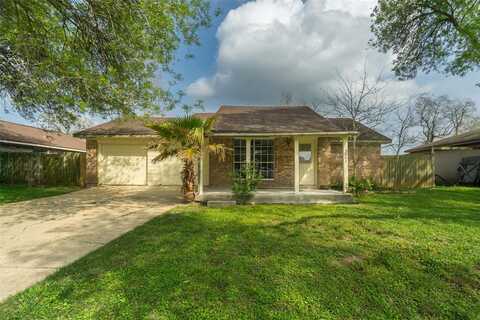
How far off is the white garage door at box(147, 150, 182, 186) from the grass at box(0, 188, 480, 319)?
7.30 m

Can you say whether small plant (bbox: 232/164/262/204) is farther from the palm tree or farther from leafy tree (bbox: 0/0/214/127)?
leafy tree (bbox: 0/0/214/127)

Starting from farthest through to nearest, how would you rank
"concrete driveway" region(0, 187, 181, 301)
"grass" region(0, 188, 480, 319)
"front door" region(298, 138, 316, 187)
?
"front door" region(298, 138, 316, 187) < "concrete driveway" region(0, 187, 181, 301) < "grass" region(0, 188, 480, 319)

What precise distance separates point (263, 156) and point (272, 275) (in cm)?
→ 729

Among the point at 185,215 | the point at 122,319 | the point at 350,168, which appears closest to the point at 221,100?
the point at 350,168

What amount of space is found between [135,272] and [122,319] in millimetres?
882

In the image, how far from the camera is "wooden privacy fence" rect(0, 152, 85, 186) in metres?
12.4

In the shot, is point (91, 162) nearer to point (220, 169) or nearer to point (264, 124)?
point (220, 169)

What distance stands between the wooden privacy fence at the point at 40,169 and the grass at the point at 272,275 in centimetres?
1046

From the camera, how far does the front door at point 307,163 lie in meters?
10.2

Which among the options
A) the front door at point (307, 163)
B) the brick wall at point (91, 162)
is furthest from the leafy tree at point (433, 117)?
the brick wall at point (91, 162)

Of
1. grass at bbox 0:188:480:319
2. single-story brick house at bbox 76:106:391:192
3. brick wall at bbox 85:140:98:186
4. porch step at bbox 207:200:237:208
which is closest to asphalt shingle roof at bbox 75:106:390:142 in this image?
single-story brick house at bbox 76:106:391:192

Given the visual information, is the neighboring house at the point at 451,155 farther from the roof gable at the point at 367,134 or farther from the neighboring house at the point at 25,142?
the neighboring house at the point at 25,142

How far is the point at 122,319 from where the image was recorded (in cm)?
214

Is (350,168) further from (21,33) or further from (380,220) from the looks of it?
(21,33)
